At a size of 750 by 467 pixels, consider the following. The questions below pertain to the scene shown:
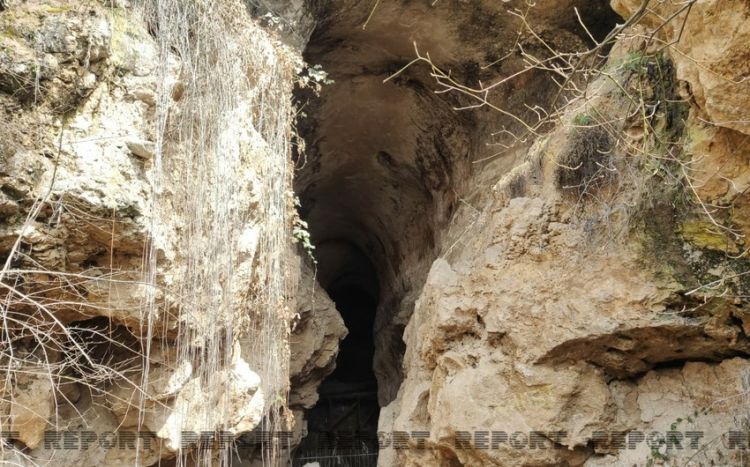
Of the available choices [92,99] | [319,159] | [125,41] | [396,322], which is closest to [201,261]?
[92,99]

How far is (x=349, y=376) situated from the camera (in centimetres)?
1326

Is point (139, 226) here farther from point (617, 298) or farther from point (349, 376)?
point (349, 376)

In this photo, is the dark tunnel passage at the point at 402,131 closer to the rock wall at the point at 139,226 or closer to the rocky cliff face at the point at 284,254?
the rocky cliff face at the point at 284,254

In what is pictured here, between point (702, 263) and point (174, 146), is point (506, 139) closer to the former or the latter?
point (702, 263)

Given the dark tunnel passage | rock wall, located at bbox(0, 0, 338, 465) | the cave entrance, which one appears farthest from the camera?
the cave entrance

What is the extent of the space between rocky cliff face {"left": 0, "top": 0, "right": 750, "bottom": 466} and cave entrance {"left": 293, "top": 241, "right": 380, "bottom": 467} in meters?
5.83

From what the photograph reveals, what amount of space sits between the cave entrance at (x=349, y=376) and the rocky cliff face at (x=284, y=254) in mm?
5834

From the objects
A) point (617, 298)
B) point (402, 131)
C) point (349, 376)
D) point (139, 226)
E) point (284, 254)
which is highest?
point (402, 131)

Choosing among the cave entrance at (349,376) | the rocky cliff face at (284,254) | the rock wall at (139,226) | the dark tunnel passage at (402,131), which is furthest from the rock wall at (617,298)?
the cave entrance at (349,376)

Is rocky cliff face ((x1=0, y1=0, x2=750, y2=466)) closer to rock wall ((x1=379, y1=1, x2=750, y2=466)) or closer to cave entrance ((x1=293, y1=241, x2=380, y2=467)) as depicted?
rock wall ((x1=379, y1=1, x2=750, y2=466))

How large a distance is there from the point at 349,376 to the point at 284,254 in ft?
28.6

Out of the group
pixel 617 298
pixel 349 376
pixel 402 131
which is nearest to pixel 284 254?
pixel 617 298

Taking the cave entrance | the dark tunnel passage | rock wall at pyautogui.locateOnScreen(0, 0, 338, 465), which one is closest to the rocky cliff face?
rock wall at pyautogui.locateOnScreen(0, 0, 338, 465)

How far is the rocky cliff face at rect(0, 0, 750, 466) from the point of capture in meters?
3.46
